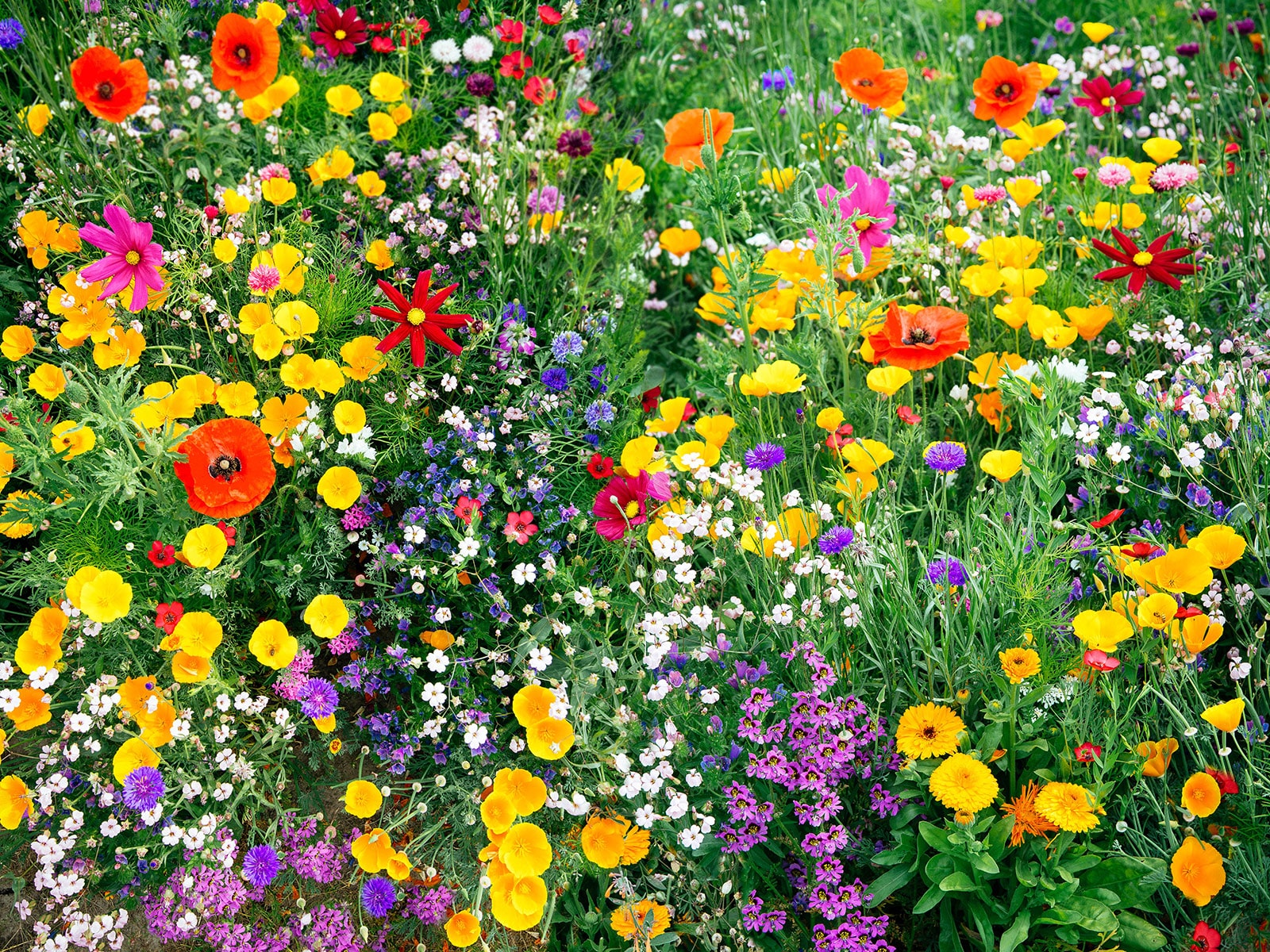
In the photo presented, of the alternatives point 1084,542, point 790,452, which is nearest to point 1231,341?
point 1084,542

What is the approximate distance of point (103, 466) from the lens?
1.98 metres

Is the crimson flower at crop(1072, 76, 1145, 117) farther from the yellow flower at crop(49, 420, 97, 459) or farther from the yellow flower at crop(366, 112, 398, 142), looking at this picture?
the yellow flower at crop(49, 420, 97, 459)

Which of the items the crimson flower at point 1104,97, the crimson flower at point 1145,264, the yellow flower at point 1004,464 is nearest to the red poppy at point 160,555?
the yellow flower at point 1004,464

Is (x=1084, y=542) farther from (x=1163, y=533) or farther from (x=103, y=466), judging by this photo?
(x=103, y=466)

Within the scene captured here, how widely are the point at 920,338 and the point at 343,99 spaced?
1527 millimetres

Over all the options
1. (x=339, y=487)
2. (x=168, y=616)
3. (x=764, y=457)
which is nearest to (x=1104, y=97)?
(x=764, y=457)

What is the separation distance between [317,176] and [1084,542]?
1917 mm

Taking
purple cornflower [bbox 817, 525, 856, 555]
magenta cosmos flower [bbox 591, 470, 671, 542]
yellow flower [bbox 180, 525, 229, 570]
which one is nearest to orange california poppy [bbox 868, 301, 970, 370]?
purple cornflower [bbox 817, 525, 856, 555]

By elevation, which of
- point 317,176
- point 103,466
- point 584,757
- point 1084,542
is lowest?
point 584,757

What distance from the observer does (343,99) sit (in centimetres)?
254

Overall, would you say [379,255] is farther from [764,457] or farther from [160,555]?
[764,457]

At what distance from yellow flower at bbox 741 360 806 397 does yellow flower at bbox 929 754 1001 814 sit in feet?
2.69

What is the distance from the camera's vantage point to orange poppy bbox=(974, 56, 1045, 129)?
254 centimetres

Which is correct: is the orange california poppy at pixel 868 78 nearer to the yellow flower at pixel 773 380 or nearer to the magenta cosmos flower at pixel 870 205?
the magenta cosmos flower at pixel 870 205
